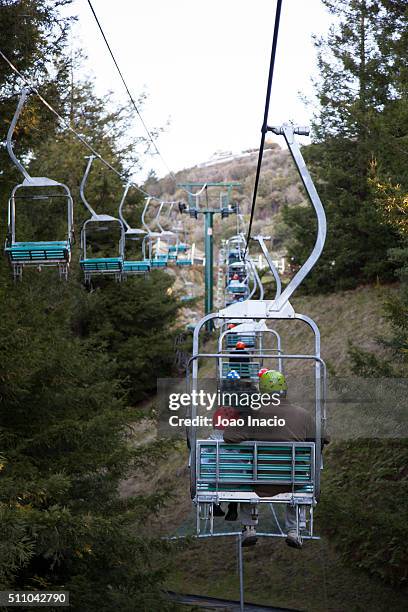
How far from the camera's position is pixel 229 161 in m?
106

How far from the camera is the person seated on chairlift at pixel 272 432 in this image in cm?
831

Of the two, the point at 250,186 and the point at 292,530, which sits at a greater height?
the point at 250,186

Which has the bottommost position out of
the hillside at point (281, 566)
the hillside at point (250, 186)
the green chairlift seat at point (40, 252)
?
the hillside at point (281, 566)

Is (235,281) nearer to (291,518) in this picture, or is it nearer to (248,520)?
(291,518)

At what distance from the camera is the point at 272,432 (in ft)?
27.8

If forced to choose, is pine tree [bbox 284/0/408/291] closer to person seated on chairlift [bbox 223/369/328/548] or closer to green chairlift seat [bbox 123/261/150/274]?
green chairlift seat [bbox 123/261/150/274]

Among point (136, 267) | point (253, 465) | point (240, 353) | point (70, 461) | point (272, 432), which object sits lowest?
point (70, 461)

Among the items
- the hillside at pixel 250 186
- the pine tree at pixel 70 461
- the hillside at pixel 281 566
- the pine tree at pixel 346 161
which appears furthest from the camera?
the hillside at pixel 250 186

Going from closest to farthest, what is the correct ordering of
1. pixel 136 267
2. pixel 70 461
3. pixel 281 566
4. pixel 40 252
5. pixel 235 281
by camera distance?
pixel 40 252, pixel 70 461, pixel 136 267, pixel 281 566, pixel 235 281

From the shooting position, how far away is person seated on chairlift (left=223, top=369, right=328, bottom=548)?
831 centimetres

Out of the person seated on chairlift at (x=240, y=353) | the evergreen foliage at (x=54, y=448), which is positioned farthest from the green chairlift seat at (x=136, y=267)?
the person seated on chairlift at (x=240, y=353)

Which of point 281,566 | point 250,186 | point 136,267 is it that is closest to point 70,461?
point 136,267

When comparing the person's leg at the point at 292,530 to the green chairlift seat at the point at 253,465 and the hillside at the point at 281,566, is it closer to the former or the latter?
the green chairlift seat at the point at 253,465

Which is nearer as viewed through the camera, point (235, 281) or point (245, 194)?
point (235, 281)
